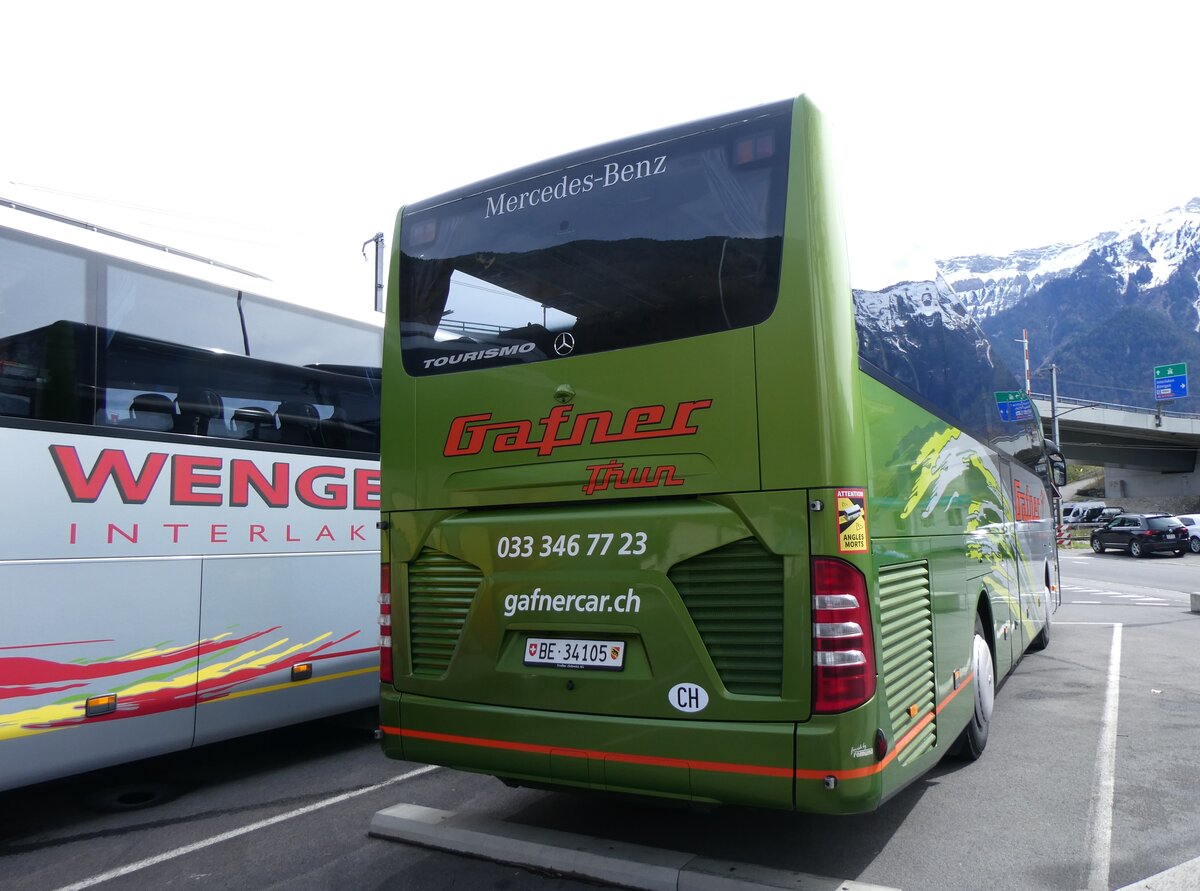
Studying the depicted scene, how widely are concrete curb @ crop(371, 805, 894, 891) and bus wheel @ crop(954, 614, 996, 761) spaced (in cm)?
230

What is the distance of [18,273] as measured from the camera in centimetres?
501

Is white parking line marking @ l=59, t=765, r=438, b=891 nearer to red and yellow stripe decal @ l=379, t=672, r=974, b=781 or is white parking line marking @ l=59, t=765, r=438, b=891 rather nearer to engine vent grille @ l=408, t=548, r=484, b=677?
red and yellow stripe decal @ l=379, t=672, r=974, b=781

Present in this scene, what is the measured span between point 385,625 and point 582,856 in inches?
61.3

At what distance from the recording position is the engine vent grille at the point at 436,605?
14.9 ft

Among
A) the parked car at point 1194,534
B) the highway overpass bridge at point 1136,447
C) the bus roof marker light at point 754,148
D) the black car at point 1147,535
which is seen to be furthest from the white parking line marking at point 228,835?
the highway overpass bridge at point 1136,447

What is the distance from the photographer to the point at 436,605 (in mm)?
4625

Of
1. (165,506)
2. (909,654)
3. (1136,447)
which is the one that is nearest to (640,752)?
(909,654)

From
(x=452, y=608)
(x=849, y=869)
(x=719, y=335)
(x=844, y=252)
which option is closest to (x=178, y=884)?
(x=452, y=608)

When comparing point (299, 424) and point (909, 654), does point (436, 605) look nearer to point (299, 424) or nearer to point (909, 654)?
point (909, 654)

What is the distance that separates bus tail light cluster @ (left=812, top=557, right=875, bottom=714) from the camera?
3570mm

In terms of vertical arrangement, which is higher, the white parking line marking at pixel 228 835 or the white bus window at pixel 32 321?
the white bus window at pixel 32 321

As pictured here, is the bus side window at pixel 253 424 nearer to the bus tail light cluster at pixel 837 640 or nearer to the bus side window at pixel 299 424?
the bus side window at pixel 299 424

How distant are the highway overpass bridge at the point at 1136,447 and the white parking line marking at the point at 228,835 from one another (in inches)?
2124

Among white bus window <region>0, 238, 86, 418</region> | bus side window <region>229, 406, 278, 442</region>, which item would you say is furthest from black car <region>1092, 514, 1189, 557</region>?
white bus window <region>0, 238, 86, 418</region>
